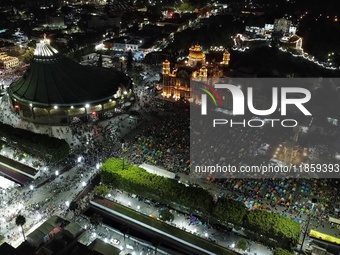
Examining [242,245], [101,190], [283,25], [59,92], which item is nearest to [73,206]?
[101,190]

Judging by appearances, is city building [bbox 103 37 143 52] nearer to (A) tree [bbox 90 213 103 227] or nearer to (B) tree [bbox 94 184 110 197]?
(B) tree [bbox 94 184 110 197]

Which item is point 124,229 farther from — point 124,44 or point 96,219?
point 124,44

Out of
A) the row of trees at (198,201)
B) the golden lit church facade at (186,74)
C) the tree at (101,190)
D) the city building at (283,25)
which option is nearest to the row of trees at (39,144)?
the row of trees at (198,201)

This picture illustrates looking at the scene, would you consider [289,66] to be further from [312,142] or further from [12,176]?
[12,176]

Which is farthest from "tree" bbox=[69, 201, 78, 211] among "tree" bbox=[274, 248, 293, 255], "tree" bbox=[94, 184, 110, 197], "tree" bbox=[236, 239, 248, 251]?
"tree" bbox=[274, 248, 293, 255]

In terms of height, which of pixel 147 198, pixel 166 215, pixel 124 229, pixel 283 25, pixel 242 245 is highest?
pixel 283 25

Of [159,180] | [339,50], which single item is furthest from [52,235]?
[339,50]
